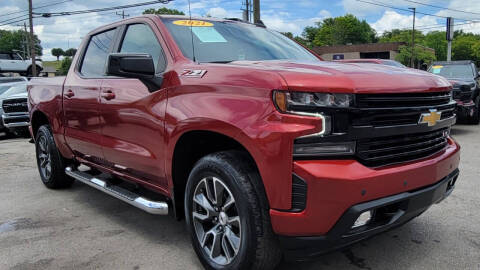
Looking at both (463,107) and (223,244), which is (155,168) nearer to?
(223,244)

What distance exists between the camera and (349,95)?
228 cm

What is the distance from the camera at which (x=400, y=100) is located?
2461 mm

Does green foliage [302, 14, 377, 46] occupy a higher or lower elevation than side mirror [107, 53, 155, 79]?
higher

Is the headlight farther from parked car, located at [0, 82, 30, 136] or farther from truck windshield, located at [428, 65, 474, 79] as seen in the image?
truck windshield, located at [428, 65, 474, 79]

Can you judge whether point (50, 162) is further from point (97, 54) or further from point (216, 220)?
point (216, 220)

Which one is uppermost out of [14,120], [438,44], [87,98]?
[438,44]

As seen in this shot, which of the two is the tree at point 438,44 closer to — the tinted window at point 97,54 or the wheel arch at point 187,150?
the tinted window at point 97,54

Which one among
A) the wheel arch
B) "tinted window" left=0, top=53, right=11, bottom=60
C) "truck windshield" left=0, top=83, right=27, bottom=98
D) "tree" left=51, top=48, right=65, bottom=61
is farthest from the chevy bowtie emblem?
"tree" left=51, top=48, right=65, bottom=61

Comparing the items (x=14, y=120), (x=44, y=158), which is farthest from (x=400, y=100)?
(x=14, y=120)

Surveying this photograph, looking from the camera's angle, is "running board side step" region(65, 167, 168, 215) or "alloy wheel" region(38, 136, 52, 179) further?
"alloy wheel" region(38, 136, 52, 179)

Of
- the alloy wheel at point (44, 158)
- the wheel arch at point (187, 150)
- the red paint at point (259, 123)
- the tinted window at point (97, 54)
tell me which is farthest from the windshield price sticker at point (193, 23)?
the alloy wheel at point (44, 158)

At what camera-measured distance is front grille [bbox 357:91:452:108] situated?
2.32 metres

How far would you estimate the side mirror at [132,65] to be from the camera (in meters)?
3.02

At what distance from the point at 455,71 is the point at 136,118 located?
11.1 m
